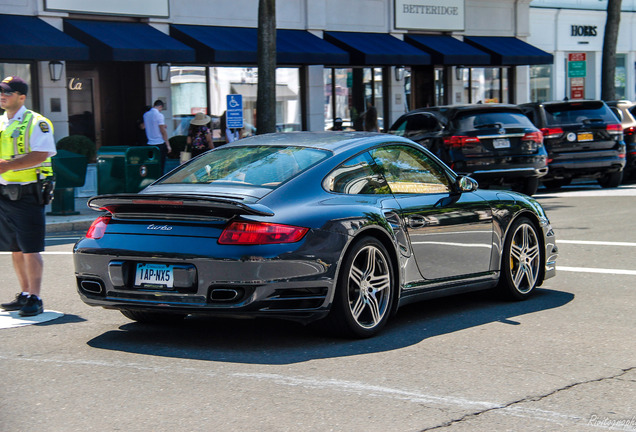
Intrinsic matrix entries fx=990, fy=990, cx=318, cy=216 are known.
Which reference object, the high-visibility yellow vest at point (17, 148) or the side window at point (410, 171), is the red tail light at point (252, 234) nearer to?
the side window at point (410, 171)

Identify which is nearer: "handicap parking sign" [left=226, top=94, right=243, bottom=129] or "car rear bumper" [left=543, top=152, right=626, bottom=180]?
"car rear bumper" [left=543, top=152, right=626, bottom=180]

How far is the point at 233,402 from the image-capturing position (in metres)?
4.98

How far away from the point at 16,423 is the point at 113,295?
1.73 meters

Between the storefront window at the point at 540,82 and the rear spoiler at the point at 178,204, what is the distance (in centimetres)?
3341

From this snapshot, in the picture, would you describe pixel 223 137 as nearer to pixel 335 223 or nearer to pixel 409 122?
pixel 409 122

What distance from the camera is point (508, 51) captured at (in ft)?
103

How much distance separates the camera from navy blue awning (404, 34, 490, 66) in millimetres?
29038

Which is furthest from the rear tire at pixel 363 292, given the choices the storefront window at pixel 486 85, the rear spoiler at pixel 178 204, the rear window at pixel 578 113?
the storefront window at pixel 486 85

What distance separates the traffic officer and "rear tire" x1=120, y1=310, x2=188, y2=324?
0.93 metres

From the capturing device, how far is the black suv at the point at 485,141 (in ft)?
55.1

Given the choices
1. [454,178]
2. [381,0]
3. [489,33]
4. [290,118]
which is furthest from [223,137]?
[454,178]

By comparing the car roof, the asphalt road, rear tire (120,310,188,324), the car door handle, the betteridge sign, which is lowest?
the asphalt road

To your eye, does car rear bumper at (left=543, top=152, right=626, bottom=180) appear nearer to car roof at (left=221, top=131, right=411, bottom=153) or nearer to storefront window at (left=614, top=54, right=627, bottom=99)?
car roof at (left=221, top=131, right=411, bottom=153)

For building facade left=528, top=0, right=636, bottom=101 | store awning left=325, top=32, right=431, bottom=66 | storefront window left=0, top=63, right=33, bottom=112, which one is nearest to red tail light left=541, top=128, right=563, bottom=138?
store awning left=325, top=32, right=431, bottom=66
